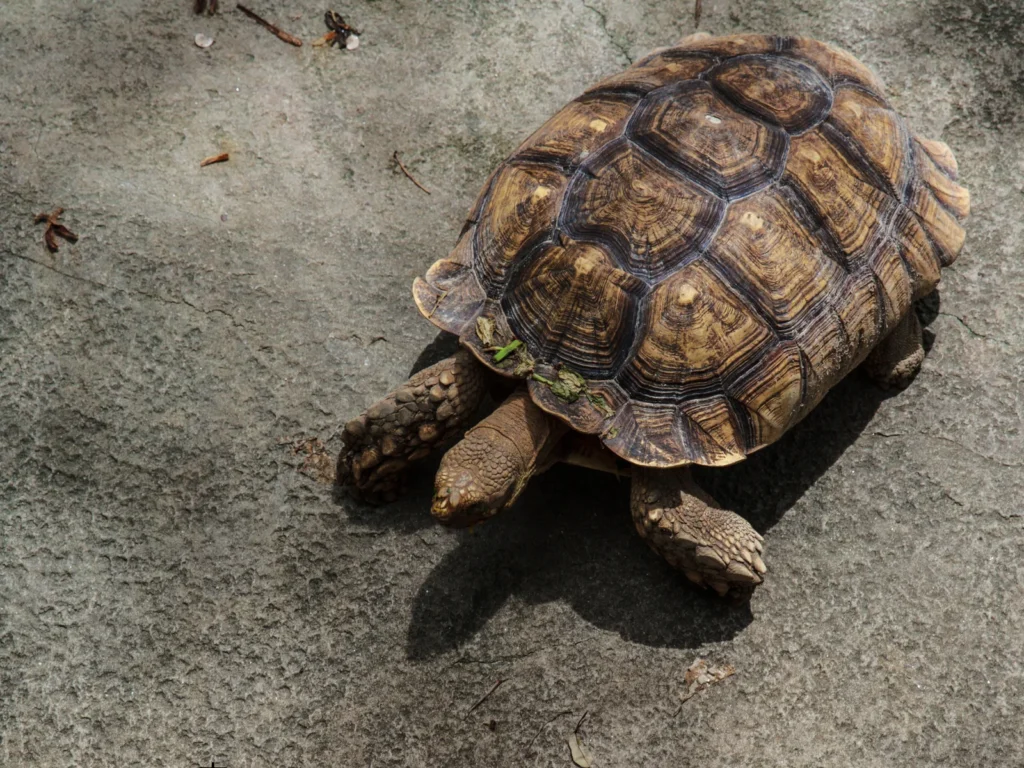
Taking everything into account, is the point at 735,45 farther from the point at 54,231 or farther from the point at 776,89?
the point at 54,231

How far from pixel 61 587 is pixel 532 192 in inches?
94.2

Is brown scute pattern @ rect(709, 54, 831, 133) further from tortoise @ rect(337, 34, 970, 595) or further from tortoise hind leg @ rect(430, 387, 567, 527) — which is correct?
tortoise hind leg @ rect(430, 387, 567, 527)

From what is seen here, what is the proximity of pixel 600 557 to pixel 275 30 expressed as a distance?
320 cm

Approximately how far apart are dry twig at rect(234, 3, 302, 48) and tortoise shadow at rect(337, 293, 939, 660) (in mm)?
2481

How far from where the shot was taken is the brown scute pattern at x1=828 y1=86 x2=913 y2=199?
12.6ft

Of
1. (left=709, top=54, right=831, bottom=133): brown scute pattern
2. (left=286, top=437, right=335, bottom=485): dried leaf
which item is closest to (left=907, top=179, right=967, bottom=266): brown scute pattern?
(left=709, top=54, right=831, bottom=133): brown scute pattern

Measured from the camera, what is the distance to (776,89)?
3840mm

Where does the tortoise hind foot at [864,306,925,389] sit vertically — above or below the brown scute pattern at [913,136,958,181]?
below

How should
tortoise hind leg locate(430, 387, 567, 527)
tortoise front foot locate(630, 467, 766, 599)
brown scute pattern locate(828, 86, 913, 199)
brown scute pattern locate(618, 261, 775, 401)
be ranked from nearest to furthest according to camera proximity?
1. tortoise hind leg locate(430, 387, 567, 527)
2. brown scute pattern locate(618, 261, 775, 401)
3. tortoise front foot locate(630, 467, 766, 599)
4. brown scute pattern locate(828, 86, 913, 199)

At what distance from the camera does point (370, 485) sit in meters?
3.85

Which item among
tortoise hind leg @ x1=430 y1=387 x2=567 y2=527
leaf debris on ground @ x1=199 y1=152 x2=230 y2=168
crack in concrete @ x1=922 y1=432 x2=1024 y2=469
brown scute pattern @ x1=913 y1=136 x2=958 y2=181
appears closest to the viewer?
tortoise hind leg @ x1=430 y1=387 x2=567 y2=527

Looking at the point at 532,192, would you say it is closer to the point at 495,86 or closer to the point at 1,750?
→ the point at 495,86

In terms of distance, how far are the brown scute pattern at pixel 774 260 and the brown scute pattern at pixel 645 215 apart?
0.09 meters

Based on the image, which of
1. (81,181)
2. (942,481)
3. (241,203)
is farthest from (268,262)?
(942,481)
